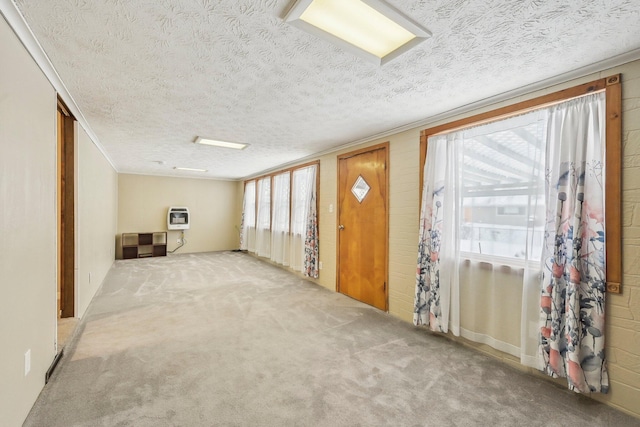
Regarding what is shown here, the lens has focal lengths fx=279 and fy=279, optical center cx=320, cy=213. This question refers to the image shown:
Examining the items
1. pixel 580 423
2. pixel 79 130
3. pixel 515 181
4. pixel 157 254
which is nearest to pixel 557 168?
pixel 515 181

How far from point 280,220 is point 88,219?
10.6 feet

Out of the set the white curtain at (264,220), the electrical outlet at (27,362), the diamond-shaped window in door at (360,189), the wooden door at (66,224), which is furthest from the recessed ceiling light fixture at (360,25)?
the white curtain at (264,220)

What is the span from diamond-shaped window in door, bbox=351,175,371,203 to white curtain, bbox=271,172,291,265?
6.56 feet

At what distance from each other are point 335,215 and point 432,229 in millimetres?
1836

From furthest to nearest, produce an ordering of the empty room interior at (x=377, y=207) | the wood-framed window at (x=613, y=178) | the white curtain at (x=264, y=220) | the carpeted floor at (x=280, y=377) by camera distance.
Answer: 1. the white curtain at (x=264, y=220)
2. the wood-framed window at (x=613, y=178)
3. the carpeted floor at (x=280, y=377)
4. the empty room interior at (x=377, y=207)

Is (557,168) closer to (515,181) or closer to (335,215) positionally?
(515,181)

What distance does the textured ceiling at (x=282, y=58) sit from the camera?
1.39 meters

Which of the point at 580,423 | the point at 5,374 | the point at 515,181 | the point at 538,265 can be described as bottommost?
the point at 580,423

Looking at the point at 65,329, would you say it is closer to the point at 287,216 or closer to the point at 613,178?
the point at 287,216

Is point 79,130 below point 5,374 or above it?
above

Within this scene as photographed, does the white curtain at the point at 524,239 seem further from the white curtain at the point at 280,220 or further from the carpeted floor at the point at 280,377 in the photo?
the white curtain at the point at 280,220

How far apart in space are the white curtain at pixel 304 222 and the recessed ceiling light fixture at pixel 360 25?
3.16 metres

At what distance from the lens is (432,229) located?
2803 mm

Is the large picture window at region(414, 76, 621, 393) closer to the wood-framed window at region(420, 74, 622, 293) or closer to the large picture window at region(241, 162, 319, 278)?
the wood-framed window at region(420, 74, 622, 293)
